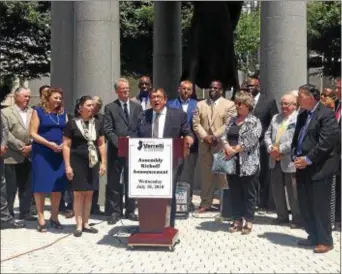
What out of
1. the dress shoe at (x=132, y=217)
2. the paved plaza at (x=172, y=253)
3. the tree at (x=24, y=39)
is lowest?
the paved plaza at (x=172, y=253)

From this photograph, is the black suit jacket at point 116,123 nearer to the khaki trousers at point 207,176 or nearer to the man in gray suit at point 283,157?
the khaki trousers at point 207,176

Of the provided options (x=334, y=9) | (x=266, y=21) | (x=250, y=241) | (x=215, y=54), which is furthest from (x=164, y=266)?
(x=334, y=9)

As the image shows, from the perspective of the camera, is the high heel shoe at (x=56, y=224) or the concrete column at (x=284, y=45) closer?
the high heel shoe at (x=56, y=224)

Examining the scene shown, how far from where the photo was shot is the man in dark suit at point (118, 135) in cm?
980

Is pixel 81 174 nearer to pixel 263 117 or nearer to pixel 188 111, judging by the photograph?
pixel 188 111

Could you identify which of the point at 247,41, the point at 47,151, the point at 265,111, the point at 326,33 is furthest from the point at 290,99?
the point at 247,41

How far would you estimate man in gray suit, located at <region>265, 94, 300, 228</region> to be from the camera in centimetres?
934

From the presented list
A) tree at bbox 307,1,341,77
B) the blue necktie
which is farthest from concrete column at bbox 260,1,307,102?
tree at bbox 307,1,341,77

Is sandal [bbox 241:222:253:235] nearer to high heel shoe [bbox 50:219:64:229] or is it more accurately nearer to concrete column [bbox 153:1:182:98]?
high heel shoe [bbox 50:219:64:229]

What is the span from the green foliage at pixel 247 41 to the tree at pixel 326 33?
4773 mm

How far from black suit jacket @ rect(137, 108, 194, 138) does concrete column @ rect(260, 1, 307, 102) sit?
3130 mm

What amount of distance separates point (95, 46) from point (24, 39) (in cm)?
1930

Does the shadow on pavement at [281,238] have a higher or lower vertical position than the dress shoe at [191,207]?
lower

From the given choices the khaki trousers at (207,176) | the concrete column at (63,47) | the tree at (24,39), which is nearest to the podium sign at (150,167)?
the khaki trousers at (207,176)
